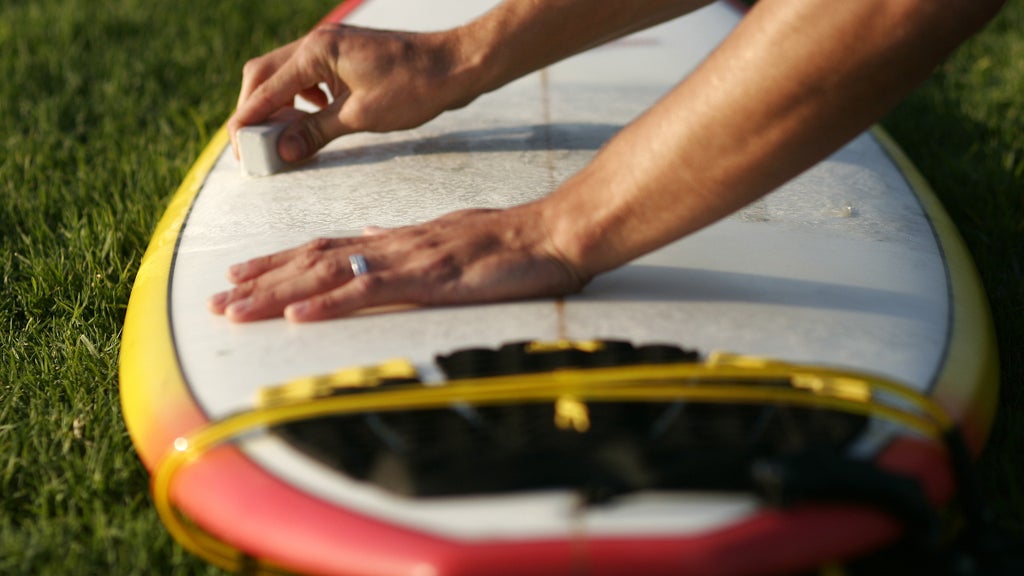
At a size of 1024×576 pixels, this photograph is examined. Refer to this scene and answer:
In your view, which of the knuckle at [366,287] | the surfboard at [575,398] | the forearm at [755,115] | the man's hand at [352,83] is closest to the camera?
the surfboard at [575,398]

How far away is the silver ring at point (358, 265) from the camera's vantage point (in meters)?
1.59

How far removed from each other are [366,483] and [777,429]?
1.50 ft

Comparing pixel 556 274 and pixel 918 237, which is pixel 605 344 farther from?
pixel 918 237

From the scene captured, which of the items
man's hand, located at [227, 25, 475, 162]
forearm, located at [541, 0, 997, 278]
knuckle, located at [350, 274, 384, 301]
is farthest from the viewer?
man's hand, located at [227, 25, 475, 162]

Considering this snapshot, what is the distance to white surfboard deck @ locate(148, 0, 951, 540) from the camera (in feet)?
4.07

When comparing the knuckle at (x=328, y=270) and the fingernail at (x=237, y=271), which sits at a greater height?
the knuckle at (x=328, y=270)

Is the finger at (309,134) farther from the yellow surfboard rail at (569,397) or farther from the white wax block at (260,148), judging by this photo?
the yellow surfboard rail at (569,397)

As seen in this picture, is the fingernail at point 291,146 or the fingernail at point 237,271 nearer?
the fingernail at point 237,271

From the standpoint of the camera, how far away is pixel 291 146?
212cm

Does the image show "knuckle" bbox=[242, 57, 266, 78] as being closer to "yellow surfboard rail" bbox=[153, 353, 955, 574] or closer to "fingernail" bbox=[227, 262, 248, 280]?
"fingernail" bbox=[227, 262, 248, 280]

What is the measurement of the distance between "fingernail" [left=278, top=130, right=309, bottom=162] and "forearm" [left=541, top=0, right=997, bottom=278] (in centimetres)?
74

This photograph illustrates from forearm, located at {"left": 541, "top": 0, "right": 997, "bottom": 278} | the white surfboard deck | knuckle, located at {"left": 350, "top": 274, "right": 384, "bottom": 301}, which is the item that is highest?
forearm, located at {"left": 541, "top": 0, "right": 997, "bottom": 278}

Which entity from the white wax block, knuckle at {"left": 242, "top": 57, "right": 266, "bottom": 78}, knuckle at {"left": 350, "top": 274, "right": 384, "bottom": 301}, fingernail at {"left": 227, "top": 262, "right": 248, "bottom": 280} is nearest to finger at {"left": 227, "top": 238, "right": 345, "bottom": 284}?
fingernail at {"left": 227, "top": 262, "right": 248, "bottom": 280}

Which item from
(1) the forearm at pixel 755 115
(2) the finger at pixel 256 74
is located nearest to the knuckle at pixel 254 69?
(2) the finger at pixel 256 74
